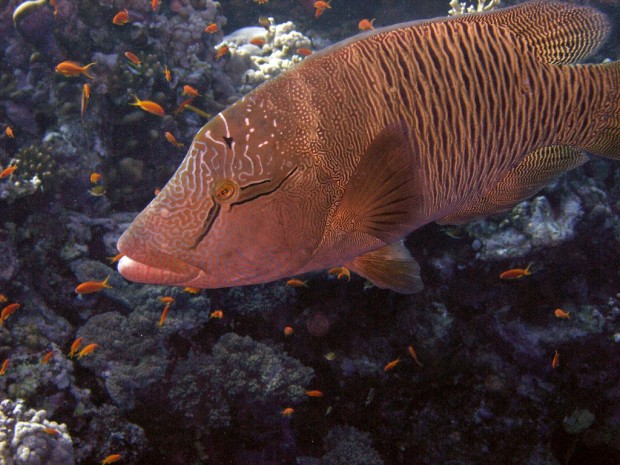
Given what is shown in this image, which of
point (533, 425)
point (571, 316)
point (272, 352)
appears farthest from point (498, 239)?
point (272, 352)

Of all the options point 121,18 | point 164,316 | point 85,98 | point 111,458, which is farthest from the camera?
point 121,18

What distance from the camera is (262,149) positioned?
1.57 meters

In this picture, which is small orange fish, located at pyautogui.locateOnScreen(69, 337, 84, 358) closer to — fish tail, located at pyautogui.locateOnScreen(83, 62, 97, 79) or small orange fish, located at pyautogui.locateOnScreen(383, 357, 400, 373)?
small orange fish, located at pyautogui.locateOnScreen(383, 357, 400, 373)

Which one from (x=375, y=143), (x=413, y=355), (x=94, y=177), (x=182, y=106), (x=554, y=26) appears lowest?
(x=413, y=355)

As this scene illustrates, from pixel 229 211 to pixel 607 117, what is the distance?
1.86 metres

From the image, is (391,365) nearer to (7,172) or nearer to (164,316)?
(164,316)

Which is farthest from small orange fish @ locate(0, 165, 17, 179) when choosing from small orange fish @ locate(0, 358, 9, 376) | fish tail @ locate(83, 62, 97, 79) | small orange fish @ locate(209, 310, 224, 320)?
small orange fish @ locate(209, 310, 224, 320)

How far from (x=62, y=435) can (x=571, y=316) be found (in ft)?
19.0

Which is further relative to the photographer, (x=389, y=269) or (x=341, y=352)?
(x=341, y=352)

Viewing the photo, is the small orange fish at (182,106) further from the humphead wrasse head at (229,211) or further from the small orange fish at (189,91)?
the humphead wrasse head at (229,211)

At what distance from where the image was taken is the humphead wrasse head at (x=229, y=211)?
1.50 metres

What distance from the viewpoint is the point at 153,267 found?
4.99ft

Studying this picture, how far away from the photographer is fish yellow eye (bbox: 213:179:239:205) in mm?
1510

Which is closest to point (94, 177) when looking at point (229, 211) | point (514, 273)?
point (229, 211)
